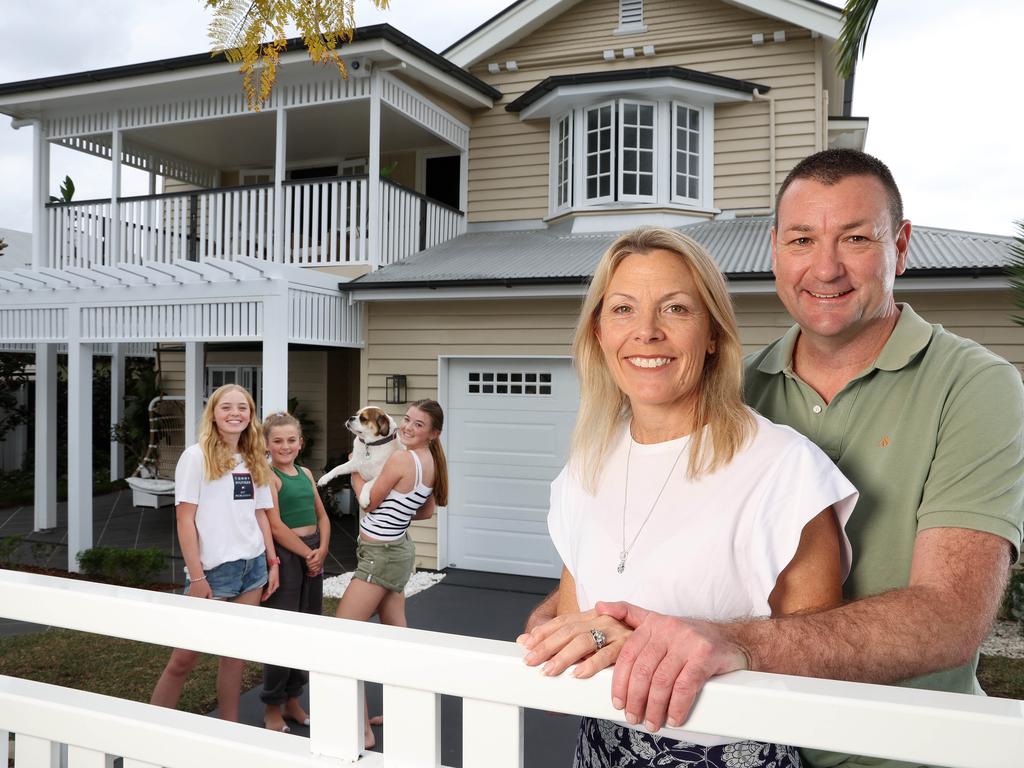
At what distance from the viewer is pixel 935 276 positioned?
6.87 meters

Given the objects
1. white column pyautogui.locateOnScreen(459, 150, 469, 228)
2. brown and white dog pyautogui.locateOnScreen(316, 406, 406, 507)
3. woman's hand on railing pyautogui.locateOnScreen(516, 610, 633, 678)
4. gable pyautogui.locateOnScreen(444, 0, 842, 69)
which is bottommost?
brown and white dog pyautogui.locateOnScreen(316, 406, 406, 507)

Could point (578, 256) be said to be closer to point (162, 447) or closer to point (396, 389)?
point (396, 389)

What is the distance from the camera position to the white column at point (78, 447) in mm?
8844

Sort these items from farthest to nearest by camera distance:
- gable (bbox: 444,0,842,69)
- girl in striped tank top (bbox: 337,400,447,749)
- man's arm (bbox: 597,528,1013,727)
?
1. gable (bbox: 444,0,842,69)
2. girl in striped tank top (bbox: 337,400,447,749)
3. man's arm (bbox: 597,528,1013,727)

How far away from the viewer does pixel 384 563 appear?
4598mm

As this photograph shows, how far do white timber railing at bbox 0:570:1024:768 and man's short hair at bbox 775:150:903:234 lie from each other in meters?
1.12

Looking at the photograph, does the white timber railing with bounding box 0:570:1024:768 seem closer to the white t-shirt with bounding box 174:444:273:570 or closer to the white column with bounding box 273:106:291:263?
the white t-shirt with bounding box 174:444:273:570

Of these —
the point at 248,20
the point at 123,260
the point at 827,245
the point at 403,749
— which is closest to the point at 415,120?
the point at 123,260

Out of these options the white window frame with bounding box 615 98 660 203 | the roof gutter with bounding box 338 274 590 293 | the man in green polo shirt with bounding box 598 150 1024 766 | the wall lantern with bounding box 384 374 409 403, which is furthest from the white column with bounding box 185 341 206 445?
the man in green polo shirt with bounding box 598 150 1024 766

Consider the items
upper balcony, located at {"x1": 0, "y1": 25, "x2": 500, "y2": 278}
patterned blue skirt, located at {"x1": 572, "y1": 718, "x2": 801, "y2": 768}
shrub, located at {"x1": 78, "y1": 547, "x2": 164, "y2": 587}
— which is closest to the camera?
patterned blue skirt, located at {"x1": 572, "y1": 718, "x2": 801, "y2": 768}

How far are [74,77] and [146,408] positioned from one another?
19.1ft

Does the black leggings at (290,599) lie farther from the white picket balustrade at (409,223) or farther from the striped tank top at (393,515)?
the white picket balustrade at (409,223)

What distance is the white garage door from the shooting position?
877 centimetres

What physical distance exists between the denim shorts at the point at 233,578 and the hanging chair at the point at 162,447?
7.47 metres
